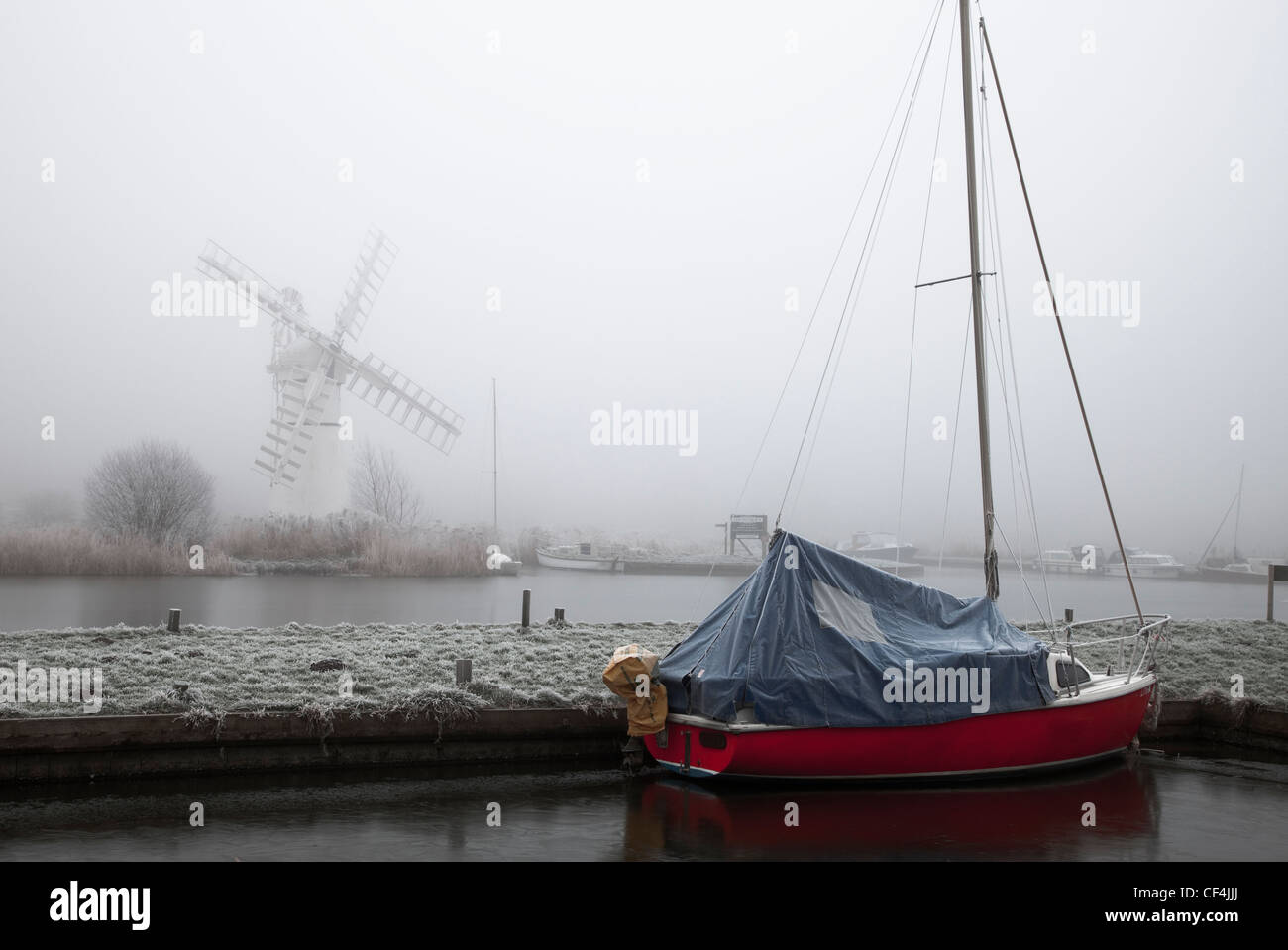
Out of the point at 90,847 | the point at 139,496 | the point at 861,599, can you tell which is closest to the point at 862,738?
the point at 861,599

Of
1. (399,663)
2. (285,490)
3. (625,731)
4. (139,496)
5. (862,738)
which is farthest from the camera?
(139,496)

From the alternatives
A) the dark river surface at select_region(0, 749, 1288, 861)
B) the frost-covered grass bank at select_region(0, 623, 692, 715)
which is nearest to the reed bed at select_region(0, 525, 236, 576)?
the frost-covered grass bank at select_region(0, 623, 692, 715)

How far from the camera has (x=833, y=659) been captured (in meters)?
10.4

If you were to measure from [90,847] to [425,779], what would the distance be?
11.8 feet

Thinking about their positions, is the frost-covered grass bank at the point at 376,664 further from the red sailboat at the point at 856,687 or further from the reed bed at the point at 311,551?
the reed bed at the point at 311,551

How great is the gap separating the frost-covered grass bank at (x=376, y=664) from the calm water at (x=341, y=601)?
461 centimetres

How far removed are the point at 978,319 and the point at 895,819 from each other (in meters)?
7.08

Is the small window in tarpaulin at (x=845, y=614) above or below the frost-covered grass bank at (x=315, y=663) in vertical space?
above

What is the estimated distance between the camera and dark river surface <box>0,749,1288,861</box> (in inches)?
336

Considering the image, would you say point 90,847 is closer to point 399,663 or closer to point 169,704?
point 169,704

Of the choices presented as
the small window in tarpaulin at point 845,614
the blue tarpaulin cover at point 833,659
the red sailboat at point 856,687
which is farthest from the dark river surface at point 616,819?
the small window in tarpaulin at point 845,614

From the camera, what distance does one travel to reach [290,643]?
14.9 meters

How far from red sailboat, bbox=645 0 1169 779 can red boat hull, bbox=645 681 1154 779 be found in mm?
16

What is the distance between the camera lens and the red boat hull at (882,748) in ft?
33.4
